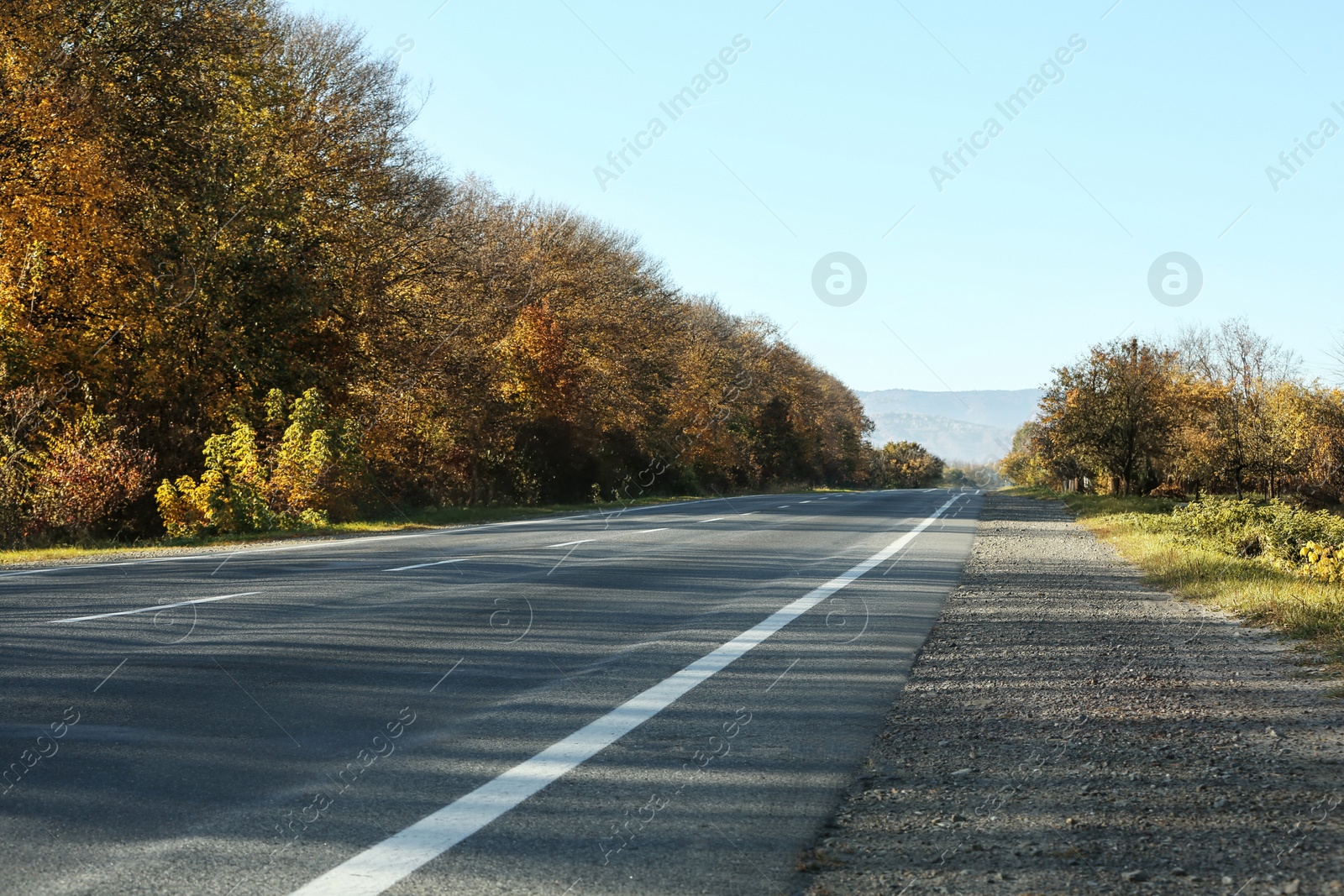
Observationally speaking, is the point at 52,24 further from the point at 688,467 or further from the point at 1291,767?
the point at 688,467

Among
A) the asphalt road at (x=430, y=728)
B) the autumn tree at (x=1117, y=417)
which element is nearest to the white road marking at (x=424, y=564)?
the asphalt road at (x=430, y=728)

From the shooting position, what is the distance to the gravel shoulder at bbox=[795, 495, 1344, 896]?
140 inches

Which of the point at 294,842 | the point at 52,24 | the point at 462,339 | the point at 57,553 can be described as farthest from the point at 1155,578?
the point at 462,339

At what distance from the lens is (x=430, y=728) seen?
5.46m

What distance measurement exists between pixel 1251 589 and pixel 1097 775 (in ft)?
24.0

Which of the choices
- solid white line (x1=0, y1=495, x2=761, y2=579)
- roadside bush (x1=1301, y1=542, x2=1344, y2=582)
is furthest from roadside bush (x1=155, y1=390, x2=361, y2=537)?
roadside bush (x1=1301, y1=542, x2=1344, y2=582)

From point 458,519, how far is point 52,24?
1340cm

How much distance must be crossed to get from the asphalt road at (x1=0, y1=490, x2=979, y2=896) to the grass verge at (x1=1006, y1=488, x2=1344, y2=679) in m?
2.78

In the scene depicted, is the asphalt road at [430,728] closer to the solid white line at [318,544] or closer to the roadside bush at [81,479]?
the solid white line at [318,544]

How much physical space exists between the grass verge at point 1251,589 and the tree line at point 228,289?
15.6 m

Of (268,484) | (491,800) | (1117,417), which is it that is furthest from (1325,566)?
(1117,417)

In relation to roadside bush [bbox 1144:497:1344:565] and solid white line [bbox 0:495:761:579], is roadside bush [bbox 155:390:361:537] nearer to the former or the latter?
solid white line [bbox 0:495:761:579]

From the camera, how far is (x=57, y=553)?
16.5 m

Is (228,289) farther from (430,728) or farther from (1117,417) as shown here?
(1117,417)
